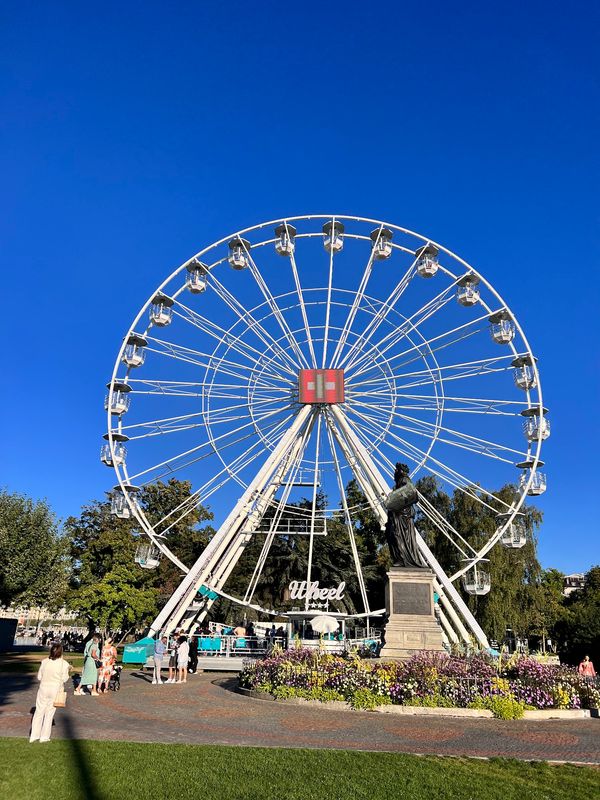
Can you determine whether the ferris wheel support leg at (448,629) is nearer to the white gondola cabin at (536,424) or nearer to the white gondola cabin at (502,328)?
the white gondola cabin at (536,424)

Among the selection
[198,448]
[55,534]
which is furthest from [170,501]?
[198,448]

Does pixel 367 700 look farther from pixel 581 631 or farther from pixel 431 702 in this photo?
pixel 581 631

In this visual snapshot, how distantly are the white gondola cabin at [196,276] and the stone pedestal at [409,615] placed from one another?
16.0 metres

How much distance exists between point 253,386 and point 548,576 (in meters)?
62.9

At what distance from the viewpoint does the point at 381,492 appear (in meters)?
26.1

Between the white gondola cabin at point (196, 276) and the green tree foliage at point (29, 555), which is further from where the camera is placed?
the green tree foliage at point (29, 555)

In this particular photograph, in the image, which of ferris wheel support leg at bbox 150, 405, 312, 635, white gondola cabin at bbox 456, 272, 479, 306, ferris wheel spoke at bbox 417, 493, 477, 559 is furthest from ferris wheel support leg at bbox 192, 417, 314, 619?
white gondola cabin at bbox 456, 272, 479, 306

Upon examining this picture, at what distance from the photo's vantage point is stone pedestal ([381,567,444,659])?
1561 centimetres

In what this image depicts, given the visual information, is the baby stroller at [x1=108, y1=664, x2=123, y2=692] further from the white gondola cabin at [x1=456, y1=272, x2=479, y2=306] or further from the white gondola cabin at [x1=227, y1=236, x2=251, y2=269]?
the white gondola cabin at [x1=456, y1=272, x2=479, y2=306]

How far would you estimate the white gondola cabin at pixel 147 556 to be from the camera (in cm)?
2608

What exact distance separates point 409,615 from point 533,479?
11800mm

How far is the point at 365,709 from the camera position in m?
12.9

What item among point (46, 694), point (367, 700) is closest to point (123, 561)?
point (367, 700)

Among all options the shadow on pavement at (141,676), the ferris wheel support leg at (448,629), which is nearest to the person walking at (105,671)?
the shadow on pavement at (141,676)
